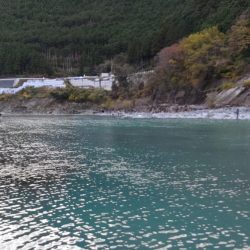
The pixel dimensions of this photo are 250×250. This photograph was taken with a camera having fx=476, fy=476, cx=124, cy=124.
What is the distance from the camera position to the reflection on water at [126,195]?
15.9m

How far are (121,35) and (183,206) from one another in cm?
13100

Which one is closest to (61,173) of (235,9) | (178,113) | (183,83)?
(178,113)

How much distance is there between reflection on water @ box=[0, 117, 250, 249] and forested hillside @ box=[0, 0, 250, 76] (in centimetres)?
5718

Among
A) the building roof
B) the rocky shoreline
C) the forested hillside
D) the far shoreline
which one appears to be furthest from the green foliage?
the building roof

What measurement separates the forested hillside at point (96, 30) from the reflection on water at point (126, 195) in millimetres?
57180

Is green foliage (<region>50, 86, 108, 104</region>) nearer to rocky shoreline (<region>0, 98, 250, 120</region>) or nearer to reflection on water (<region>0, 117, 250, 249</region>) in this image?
rocky shoreline (<region>0, 98, 250, 120</region>)

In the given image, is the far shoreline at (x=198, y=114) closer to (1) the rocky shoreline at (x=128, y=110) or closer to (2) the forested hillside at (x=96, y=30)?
(1) the rocky shoreline at (x=128, y=110)

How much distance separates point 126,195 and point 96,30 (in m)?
145

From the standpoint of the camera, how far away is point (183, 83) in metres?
83.8

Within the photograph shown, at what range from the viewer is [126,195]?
22.1 m

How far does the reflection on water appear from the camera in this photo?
1591cm

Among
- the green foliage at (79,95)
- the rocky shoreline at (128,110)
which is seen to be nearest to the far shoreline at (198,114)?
the rocky shoreline at (128,110)

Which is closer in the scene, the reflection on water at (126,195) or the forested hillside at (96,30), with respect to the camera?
the reflection on water at (126,195)

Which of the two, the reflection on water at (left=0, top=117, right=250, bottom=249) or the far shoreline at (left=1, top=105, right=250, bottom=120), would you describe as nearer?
the reflection on water at (left=0, top=117, right=250, bottom=249)
